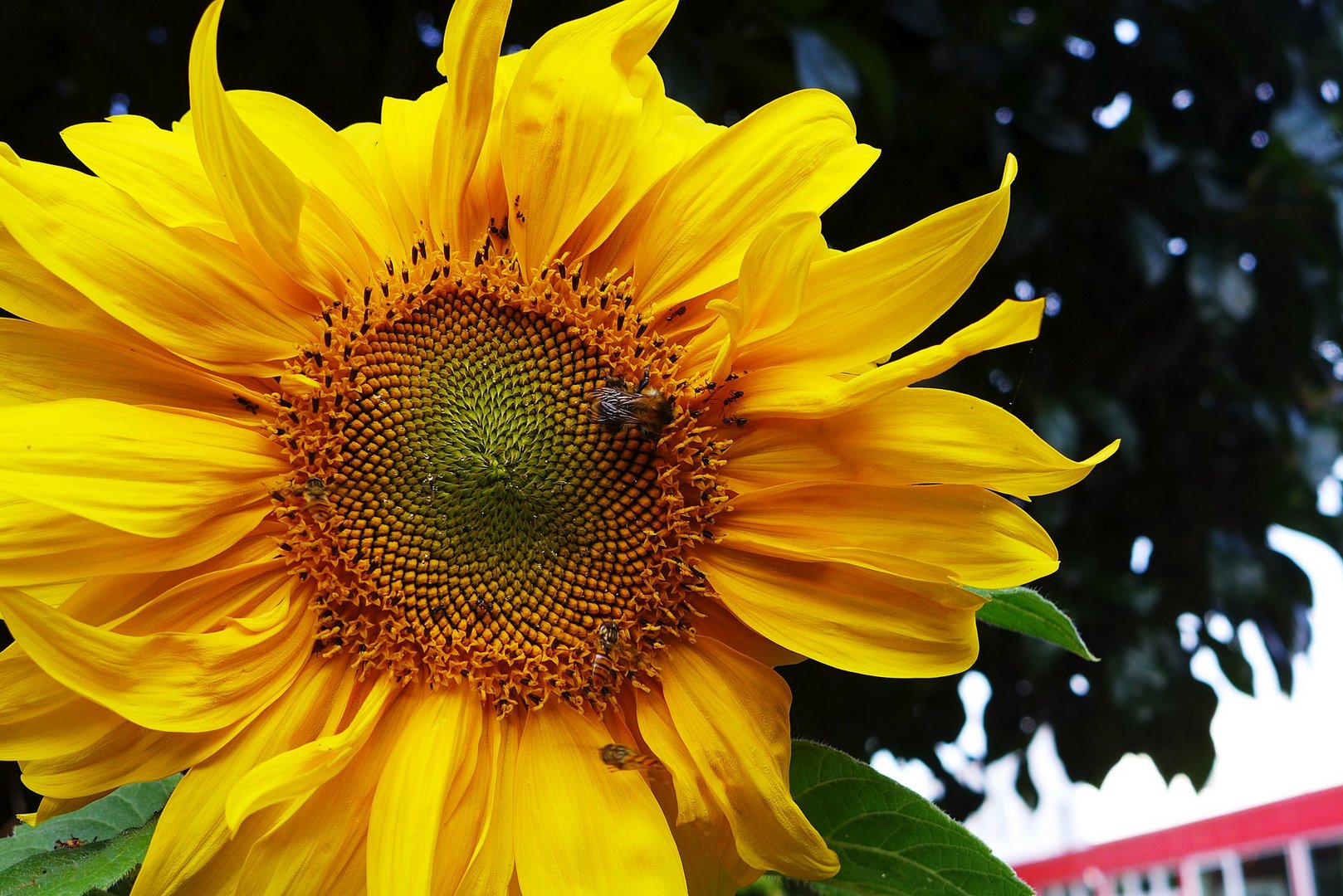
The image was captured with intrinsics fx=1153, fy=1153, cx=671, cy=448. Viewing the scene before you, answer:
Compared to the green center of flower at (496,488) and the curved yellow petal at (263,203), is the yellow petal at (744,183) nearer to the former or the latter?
the green center of flower at (496,488)

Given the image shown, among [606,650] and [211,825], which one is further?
[606,650]

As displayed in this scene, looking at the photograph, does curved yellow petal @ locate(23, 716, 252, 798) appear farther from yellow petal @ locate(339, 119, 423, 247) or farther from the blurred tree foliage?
the blurred tree foliage

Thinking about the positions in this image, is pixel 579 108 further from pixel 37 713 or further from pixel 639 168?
pixel 37 713

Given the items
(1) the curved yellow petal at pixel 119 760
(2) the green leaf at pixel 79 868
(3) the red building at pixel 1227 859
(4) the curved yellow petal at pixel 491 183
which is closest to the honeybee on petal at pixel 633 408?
(4) the curved yellow petal at pixel 491 183

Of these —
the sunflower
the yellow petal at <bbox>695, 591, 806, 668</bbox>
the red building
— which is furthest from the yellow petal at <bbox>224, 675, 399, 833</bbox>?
the red building

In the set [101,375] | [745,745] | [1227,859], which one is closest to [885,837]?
[745,745]

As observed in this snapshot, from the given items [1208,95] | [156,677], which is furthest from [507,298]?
[1208,95]

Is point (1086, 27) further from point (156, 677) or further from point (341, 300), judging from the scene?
point (156, 677)
